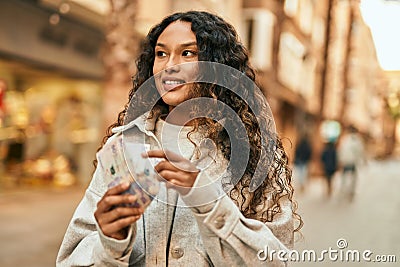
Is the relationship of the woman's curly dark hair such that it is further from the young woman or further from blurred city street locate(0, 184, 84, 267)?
blurred city street locate(0, 184, 84, 267)

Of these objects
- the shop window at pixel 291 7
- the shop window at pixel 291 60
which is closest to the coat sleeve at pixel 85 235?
the shop window at pixel 291 7

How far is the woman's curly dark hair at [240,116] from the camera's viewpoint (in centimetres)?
129

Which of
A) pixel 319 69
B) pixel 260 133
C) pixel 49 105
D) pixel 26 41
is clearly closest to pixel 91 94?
pixel 49 105

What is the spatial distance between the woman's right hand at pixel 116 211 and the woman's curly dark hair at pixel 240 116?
29 centimetres

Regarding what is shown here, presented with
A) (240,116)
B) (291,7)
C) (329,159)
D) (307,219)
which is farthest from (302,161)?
(240,116)

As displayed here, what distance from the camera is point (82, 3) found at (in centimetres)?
877

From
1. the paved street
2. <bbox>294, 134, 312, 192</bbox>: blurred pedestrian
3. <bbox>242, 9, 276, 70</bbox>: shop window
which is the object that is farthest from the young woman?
<bbox>242, 9, 276, 70</bbox>: shop window

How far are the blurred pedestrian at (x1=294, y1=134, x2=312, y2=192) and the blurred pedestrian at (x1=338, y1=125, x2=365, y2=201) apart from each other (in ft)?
4.36

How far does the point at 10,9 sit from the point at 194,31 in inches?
295

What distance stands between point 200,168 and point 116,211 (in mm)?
219

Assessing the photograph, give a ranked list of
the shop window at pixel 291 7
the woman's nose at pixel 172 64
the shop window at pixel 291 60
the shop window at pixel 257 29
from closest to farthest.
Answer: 1. the woman's nose at pixel 172 64
2. the shop window at pixel 291 7
3. the shop window at pixel 291 60
4. the shop window at pixel 257 29

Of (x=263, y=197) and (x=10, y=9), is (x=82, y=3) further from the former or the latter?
(x=263, y=197)

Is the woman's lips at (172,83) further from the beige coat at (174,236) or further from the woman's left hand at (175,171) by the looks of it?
the woman's left hand at (175,171)

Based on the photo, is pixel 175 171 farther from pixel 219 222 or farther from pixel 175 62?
pixel 175 62
